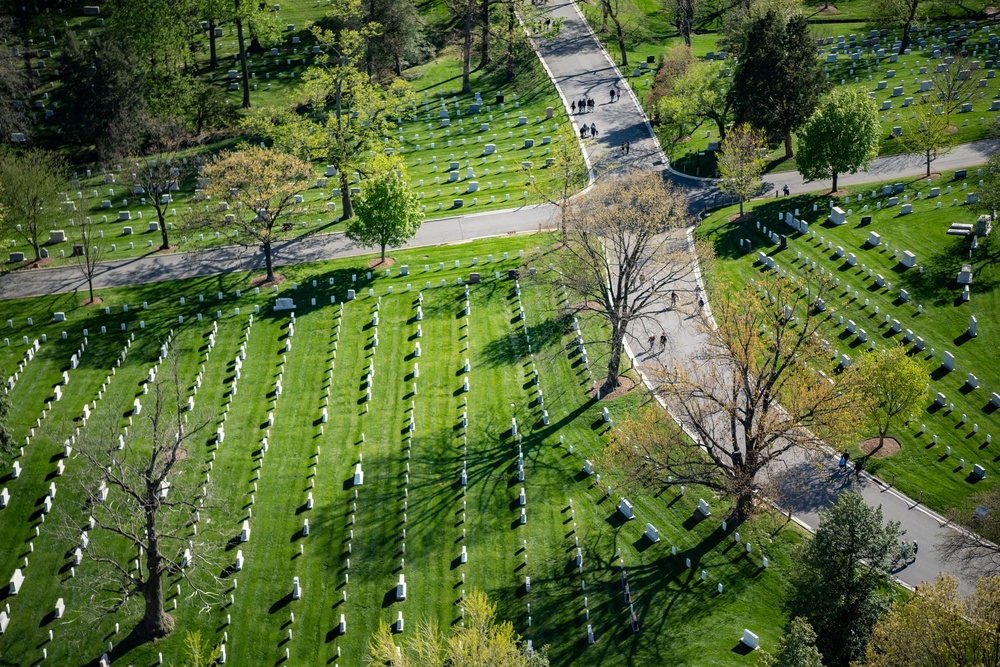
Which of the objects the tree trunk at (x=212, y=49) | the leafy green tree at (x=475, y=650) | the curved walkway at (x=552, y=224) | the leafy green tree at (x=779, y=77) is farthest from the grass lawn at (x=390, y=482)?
the tree trunk at (x=212, y=49)

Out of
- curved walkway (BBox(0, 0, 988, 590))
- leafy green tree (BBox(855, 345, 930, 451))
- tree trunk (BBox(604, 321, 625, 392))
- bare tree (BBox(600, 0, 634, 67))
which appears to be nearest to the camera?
curved walkway (BBox(0, 0, 988, 590))

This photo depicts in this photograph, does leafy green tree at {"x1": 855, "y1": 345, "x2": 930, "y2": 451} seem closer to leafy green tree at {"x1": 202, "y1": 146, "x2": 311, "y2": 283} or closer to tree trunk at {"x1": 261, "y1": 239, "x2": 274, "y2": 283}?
tree trunk at {"x1": 261, "y1": 239, "x2": 274, "y2": 283}

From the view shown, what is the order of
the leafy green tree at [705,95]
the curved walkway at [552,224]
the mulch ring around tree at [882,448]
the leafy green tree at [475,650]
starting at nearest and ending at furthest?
the leafy green tree at [475,650] → the curved walkway at [552,224] → the mulch ring around tree at [882,448] → the leafy green tree at [705,95]

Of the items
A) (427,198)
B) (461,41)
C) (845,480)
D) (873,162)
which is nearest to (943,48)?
(873,162)

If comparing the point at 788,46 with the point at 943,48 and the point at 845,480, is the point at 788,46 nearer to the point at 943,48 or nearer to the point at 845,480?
the point at 943,48

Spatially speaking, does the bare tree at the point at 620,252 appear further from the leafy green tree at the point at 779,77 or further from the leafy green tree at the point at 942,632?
the leafy green tree at the point at 942,632

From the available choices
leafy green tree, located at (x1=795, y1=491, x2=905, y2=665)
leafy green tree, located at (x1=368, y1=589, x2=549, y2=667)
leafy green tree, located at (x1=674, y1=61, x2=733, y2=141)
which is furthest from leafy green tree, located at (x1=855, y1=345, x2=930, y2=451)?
leafy green tree, located at (x1=674, y1=61, x2=733, y2=141)
